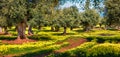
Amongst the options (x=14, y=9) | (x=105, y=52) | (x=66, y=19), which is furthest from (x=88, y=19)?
(x=105, y=52)

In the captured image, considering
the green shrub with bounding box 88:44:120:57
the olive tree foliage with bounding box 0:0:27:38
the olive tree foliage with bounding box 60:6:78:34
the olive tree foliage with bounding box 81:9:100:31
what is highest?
the olive tree foliage with bounding box 0:0:27:38

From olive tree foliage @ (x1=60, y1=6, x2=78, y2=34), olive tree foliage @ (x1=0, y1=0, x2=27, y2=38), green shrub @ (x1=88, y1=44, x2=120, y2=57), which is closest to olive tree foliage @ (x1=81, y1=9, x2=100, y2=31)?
olive tree foliage @ (x1=60, y1=6, x2=78, y2=34)

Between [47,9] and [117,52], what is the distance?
2478 centimetres

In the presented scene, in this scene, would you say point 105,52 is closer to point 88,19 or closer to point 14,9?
point 14,9

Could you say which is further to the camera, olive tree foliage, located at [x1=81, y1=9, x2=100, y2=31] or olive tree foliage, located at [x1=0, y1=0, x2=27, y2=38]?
olive tree foliage, located at [x1=81, y1=9, x2=100, y2=31]

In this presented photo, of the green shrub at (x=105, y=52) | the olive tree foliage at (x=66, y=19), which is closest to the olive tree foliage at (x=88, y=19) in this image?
the olive tree foliage at (x=66, y=19)

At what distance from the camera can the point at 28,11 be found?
50688 millimetres

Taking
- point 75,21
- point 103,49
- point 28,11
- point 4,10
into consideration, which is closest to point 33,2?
point 28,11

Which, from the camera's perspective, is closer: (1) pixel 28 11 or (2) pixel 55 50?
(2) pixel 55 50

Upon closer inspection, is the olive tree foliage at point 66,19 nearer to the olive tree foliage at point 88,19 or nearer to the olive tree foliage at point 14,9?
the olive tree foliage at point 88,19

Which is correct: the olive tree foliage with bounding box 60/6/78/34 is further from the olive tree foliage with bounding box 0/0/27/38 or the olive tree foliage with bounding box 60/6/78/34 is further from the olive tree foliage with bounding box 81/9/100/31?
the olive tree foliage with bounding box 0/0/27/38

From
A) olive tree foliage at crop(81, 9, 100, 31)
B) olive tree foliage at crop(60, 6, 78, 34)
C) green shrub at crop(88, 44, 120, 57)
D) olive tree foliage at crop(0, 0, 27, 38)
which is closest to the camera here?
green shrub at crop(88, 44, 120, 57)

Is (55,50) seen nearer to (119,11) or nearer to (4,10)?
(4,10)

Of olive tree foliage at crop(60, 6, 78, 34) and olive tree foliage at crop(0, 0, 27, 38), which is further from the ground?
olive tree foliage at crop(0, 0, 27, 38)
